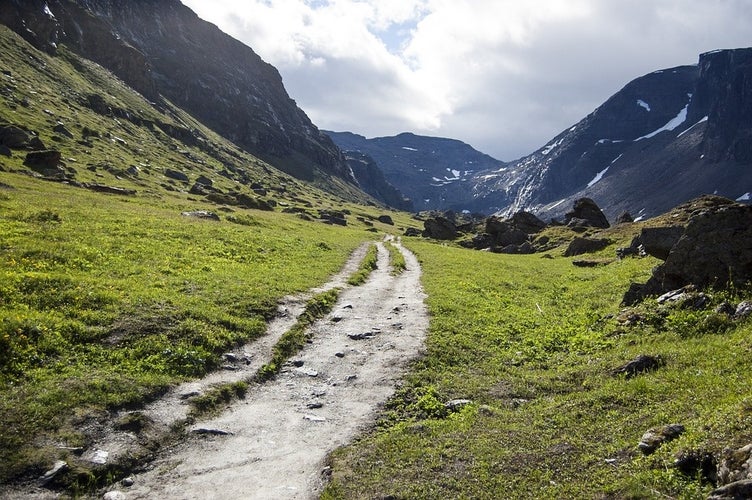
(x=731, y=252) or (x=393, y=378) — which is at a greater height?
(x=731, y=252)

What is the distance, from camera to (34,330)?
15039 millimetres

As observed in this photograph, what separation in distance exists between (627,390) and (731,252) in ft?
36.3

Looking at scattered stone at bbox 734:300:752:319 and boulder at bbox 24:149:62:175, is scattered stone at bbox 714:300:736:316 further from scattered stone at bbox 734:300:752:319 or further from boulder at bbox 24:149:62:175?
boulder at bbox 24:149:62:175

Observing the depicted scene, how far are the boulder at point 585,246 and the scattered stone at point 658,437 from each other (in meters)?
56.7

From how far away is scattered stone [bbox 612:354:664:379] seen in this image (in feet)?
45.6

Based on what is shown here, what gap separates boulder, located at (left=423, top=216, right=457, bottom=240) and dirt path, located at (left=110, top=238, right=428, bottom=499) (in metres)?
95.1

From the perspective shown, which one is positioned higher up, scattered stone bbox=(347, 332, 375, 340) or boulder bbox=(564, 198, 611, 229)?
boulder bbox=(564, 198, 611, 229)

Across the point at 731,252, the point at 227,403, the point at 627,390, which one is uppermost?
the point at 731,252

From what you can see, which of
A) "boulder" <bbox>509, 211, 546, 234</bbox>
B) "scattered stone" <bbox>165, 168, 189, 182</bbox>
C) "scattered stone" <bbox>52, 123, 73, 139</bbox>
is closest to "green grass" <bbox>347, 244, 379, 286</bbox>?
"boulder" <bbox>509, 211, 546, 234</bbox>

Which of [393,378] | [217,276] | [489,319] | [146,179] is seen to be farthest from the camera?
[146,179]

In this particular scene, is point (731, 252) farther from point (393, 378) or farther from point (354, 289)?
point (354, 289)

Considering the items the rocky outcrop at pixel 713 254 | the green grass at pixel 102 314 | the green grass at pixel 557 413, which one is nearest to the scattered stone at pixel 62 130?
the green grass at pixel 102 314

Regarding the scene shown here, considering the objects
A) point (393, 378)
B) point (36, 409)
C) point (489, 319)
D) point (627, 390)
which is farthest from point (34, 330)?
point (489, 319)

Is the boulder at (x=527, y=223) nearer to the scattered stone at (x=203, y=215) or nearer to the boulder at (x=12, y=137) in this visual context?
the scattered stone at (x=203, y=215)
